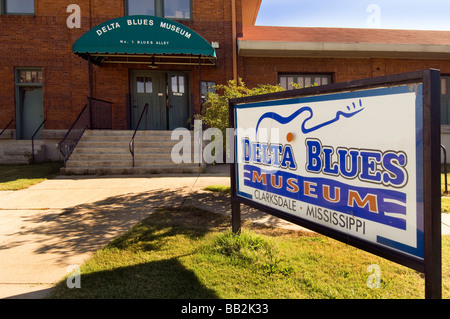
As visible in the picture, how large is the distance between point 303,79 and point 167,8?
701 centimetres

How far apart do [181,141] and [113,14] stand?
6906mm

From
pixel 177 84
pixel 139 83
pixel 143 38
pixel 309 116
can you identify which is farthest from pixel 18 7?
pixel 309 116

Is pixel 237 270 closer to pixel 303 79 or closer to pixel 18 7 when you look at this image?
pixel 303 79

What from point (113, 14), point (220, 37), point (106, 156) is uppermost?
point (113, 14)

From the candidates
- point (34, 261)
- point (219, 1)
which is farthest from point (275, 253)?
point (219, 1)

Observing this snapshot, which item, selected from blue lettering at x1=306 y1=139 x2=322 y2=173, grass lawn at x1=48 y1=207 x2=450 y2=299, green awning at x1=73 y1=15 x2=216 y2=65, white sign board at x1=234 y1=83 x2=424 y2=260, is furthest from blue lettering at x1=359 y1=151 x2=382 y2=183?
green awning at x1=73 y1=15 x2=216 y2=65

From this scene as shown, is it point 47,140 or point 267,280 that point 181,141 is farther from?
point 267,280

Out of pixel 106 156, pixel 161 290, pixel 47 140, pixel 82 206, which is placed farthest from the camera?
pixel 47 140

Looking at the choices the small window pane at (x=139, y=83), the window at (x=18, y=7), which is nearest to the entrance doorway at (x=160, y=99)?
the small window pane at (x=139, y=83)

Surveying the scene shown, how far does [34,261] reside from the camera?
3.72 meters

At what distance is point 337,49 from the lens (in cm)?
1420

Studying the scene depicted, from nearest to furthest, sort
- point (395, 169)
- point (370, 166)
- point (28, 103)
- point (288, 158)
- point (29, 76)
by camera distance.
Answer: point (395, 169) < point (370, 166) < point (288, 158) < point (29, 76) < point (28, 103)

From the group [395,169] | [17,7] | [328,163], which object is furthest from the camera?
[17,7]

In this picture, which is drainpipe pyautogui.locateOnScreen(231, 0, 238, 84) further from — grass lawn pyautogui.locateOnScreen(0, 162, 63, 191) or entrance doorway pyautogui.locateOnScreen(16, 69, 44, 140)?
entrance doorway pyautogui.locateOnScreen(16, 69, 44, 140)
